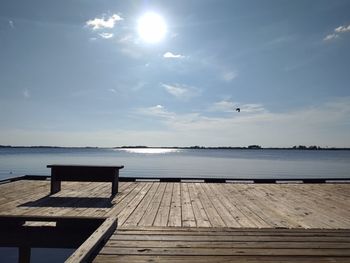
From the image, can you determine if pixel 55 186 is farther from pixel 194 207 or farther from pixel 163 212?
pixel 194 207

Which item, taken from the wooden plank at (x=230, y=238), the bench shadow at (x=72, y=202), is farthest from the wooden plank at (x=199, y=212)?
the bench shadow at (x=72, y=202)

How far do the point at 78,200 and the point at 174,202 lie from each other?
281cm

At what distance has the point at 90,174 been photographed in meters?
8.84

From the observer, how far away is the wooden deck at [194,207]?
18.5ft

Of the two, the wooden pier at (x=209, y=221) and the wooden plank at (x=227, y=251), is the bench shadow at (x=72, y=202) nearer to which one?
the wooden pier at (x=209, y=221)

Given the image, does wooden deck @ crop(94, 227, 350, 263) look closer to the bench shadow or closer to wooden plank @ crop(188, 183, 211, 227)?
wooden plank @ crop(188, 183, 211, 227)

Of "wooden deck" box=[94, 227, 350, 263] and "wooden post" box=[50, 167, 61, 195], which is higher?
"wooden post" box=[50, 167, 61, 195]

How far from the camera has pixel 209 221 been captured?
5.66 meters

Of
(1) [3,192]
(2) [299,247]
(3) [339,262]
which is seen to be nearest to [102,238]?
(2) [299,247]

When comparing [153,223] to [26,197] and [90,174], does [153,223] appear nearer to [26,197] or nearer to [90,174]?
[90,174]

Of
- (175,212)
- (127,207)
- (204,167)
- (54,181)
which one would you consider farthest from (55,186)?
(204,167)

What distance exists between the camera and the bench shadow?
7269mm

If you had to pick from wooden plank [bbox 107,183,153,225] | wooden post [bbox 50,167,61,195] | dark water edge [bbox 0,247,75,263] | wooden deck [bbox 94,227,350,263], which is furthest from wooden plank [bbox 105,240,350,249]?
dark water edge [bbox 0,247,75,263]

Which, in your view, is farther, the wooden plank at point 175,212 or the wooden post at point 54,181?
the wooden post at point 54,181
